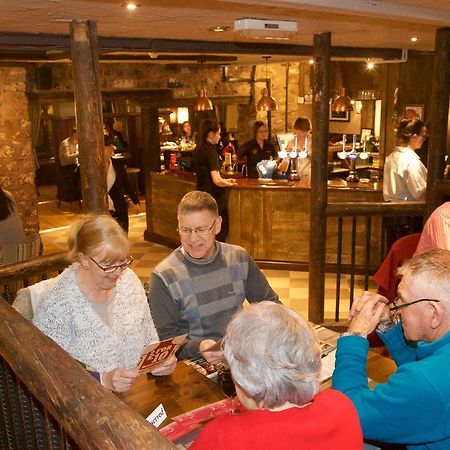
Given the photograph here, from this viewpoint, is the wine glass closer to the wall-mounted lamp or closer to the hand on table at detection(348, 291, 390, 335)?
the hand on table at detection(348, 291, 390, 335)

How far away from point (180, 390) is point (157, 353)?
28 cm

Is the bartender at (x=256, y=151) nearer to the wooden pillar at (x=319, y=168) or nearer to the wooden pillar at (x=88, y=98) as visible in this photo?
the wooden pillar at (x=319, y=168)

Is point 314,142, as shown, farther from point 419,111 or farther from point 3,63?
point 419,111

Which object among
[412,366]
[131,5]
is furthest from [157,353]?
[131,5]

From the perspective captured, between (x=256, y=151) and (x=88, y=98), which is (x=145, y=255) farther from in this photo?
(x=88, y=98)

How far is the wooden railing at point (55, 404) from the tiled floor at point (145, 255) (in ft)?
9.35

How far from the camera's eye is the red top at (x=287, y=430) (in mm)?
1298

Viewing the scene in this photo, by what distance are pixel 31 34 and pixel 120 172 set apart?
8.45 feet

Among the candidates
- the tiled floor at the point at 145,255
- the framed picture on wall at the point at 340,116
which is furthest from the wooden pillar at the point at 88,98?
the framed picture on wall at the point at 340,116

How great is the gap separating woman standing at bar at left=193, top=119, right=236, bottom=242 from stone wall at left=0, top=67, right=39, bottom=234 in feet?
9.26

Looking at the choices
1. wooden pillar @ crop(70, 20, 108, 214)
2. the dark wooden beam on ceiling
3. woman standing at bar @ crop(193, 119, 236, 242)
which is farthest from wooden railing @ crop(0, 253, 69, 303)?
woman standing at bar @ crop(193, 119, 236, 242)

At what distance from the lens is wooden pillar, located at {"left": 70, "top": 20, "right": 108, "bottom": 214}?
3279 mm

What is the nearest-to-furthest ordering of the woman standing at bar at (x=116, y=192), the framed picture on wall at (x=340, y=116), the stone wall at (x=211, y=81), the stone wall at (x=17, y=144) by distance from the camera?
1. the woman standing at bar at (x=116, y=192)
2. the stone wall at (x=17, y=144)
3. the stone wall at (x=211, y=81)
4. the framed picture on wall at (x=340, y=116)

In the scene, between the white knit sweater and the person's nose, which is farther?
the person's nose
